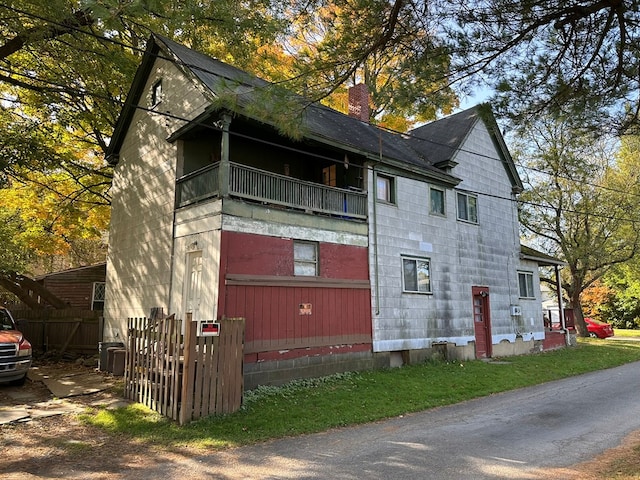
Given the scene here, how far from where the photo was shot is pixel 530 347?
19.7m

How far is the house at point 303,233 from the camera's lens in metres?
11.1

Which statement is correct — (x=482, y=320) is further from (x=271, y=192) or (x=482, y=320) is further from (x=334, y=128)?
(x=271, y=192)

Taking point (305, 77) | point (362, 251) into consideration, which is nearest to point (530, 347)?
point (362, 251)

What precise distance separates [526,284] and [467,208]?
529 centimetres

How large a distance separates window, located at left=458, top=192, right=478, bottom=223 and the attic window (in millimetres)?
11438

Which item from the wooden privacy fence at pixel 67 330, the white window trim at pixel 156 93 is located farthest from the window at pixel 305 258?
the wooden privacy fence at pixel 67 330

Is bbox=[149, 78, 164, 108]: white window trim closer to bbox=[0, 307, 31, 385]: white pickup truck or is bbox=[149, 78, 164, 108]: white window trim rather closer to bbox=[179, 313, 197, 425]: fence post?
bbox=[0, 307, 31, 385]: white pickup truck

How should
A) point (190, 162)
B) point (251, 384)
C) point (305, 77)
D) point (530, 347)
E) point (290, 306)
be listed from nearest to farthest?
point (305, 77), point (251, 384), point (290, 306), point (190, 162), point (530, 347)

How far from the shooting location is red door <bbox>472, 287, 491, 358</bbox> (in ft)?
56.7

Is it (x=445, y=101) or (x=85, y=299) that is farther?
(x=85, y=299)

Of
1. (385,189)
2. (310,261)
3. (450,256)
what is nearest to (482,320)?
(450,256)

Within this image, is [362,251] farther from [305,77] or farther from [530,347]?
[530,347]

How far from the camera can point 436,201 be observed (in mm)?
16750

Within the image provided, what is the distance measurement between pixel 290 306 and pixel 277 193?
A: 2982 millimetres
